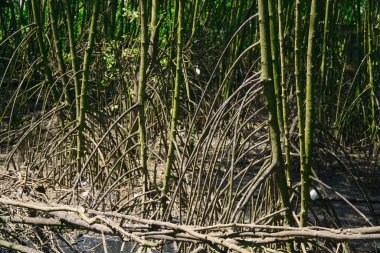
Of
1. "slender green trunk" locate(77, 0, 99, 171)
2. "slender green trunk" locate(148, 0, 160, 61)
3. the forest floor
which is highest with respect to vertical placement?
"slender green trunk" locate(148, 0, 160, 61)

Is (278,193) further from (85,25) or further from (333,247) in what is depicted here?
(85,25)

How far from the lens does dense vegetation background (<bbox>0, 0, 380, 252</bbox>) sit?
12.9 ft

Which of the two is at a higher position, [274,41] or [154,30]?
[274,41]

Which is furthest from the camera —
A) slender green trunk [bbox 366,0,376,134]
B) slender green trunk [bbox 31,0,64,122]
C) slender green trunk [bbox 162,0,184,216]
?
slender green trunk [bbox 366,0,376,134]

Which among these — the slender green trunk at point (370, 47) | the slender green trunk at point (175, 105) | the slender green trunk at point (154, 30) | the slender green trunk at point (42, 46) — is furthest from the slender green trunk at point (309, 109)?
the slender green trunk at point (370, 47)

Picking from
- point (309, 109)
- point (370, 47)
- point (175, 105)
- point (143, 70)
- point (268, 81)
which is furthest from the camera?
point (370, 47)

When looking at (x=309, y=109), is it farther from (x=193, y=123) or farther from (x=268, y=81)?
(x=193, y=123)

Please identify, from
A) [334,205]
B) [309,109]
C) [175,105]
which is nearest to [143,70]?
[175,105]

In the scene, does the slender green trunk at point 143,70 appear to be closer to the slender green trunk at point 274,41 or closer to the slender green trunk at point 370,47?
the slender green trunk at point 274,41

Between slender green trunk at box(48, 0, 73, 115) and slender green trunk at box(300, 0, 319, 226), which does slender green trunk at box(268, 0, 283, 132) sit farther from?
slender green trunk at box(48, 0, 73, 115)

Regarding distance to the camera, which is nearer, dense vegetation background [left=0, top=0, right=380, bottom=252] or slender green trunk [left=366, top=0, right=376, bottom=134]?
dense vegetation background [left=0, top=0, right=380, bottom=252]

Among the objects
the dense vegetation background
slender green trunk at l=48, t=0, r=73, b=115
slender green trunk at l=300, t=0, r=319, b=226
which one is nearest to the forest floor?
the dense vegetation background

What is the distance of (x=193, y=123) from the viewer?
4.59 metres

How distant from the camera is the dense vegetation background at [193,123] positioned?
3.93 m
